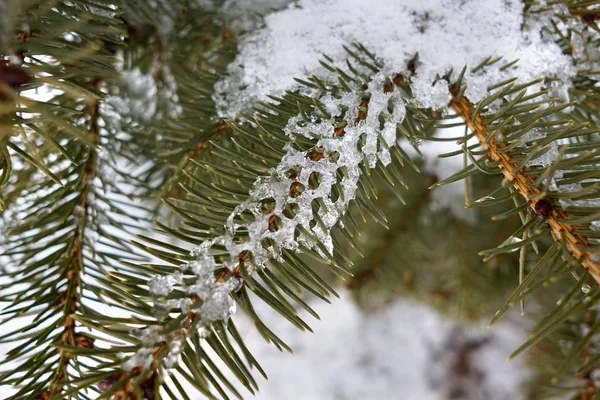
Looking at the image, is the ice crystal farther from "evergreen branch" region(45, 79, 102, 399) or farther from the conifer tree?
"evergreen branch" region(45, 79, 102, 399)

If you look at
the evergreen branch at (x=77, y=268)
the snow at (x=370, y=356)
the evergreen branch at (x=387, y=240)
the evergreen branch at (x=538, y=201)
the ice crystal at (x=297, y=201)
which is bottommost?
the snow at (x=370, y=356)

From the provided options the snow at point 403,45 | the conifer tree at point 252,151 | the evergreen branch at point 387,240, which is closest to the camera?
the conifer tree at point 252,151

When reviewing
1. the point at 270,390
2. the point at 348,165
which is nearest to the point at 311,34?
the point at 348,165

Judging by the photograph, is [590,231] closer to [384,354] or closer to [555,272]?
[555,272]

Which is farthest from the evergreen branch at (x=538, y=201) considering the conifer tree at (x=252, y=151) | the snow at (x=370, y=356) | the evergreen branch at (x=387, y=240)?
the snow at (x=370, y=356)

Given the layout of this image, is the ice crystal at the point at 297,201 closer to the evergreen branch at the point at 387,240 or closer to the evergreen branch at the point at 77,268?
the evergreen branch at the point at 77,268

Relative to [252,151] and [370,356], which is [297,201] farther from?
[370,356]

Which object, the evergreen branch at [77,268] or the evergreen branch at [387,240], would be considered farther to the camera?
the evergreen branch at [387,240]
